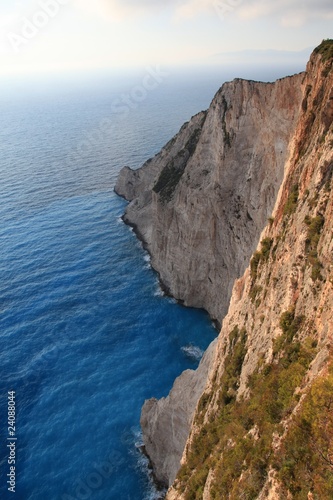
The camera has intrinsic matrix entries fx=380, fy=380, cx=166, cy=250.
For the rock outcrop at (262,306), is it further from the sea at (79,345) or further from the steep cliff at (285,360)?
the sea at (79,345)

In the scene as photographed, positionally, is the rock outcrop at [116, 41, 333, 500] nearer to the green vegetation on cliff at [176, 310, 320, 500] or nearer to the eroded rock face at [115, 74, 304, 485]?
the green vegetation on cliff at [176, 310, 320, 500]

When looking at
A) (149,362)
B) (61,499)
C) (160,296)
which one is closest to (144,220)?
(160,296)

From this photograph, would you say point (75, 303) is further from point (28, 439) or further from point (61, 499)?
point (61, 499)

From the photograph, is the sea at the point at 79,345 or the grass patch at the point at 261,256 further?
the sea at the point at 79,345
